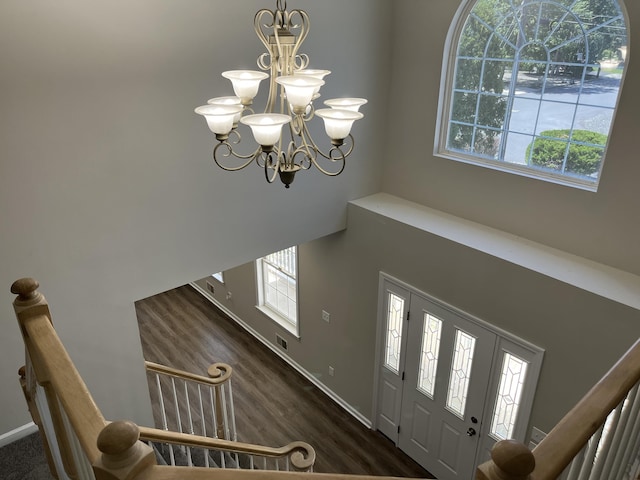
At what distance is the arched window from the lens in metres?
3.64

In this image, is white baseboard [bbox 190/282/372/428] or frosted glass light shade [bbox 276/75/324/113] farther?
white baseboard [bbox 190/282/372/428]

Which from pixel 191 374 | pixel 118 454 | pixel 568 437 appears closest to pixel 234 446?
pixel 191 374

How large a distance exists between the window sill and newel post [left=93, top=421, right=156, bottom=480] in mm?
5792

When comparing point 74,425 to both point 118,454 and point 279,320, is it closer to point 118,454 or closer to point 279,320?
point 118,454

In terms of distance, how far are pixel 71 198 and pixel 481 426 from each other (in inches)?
160

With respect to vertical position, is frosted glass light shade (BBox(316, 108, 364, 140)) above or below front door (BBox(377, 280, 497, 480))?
above

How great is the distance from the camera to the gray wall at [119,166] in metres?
3.13

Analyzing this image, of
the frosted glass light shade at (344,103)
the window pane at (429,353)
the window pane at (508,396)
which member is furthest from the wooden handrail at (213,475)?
the window pane at (429,353)

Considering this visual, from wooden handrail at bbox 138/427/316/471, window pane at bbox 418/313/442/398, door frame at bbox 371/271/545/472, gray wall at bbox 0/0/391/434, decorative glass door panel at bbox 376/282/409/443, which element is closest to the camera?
wooden handrail at bbox 138/427/316/471

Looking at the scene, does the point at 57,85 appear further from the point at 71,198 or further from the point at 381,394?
the point at 381,394

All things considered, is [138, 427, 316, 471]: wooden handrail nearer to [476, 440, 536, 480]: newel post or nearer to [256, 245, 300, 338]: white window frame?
[476, 440, 536, 480]: newel post

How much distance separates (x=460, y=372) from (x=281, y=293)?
3.08 metres

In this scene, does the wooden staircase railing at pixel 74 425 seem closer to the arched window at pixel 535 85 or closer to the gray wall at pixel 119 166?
the gray wall at pixel 119 166

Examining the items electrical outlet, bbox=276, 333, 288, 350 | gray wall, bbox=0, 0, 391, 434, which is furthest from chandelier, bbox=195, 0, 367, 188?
electrical outlet, bbox=276, 333, 288, 350
